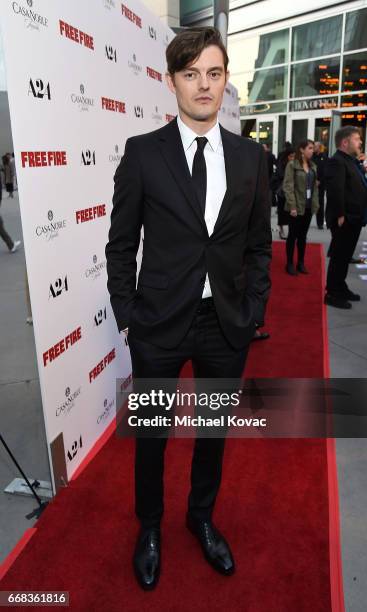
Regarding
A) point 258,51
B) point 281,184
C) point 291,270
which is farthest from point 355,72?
point 291,270

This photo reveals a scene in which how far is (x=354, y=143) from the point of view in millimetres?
4992

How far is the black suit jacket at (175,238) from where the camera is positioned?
1.61 meters

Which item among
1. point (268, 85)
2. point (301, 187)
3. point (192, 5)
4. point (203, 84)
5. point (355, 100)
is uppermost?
point (192, 5)

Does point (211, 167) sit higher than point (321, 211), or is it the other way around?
point (211, 167)

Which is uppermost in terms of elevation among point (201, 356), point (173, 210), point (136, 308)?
point (173, 210)

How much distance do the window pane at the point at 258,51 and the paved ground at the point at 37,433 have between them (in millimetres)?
12616

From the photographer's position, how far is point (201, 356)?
1.77 metres

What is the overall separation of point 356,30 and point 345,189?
10.8 metres

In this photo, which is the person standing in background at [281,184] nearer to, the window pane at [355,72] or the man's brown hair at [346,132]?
the man's brown hair at [346,132]

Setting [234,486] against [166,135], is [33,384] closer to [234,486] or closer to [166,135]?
[234,486]

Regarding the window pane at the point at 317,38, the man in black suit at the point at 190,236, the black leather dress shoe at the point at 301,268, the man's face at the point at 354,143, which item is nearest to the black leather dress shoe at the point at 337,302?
the black leather dress shoe at the point at 301,268

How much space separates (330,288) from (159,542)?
14.0 ft

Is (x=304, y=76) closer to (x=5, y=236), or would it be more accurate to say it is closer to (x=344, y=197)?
(x=5, y=236)

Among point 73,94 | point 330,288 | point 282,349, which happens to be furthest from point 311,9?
point 73,94
